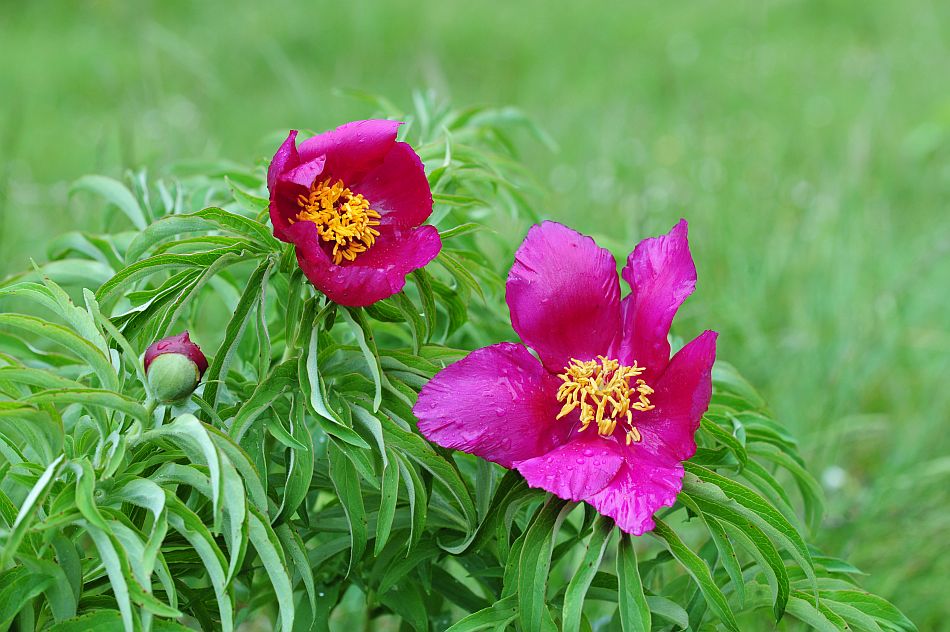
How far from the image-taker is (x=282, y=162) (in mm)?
994

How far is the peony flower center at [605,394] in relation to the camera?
1042 mm

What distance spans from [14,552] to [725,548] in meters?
0.60

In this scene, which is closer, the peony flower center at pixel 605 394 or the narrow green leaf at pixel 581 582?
the narrow green leaf at pixel 581 582

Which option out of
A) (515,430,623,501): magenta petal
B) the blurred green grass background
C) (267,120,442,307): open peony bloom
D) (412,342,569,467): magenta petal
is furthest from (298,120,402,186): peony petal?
the blurred green grass background

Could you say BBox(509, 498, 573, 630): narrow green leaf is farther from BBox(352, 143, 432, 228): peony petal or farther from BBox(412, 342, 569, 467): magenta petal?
BBox(352, 143, 432, 228): peony petal

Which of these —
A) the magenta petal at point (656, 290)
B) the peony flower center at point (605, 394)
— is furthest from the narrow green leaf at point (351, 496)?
the magenta petal at point (656, 290)

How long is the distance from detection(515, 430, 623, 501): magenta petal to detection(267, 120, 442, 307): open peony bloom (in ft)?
0.68

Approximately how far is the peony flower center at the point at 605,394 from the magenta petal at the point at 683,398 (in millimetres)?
14

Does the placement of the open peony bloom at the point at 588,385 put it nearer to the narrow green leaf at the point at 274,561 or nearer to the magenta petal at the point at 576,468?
the magenta petal at the point at 576,468

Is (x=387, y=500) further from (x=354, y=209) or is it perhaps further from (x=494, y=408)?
(x=354, y=209)

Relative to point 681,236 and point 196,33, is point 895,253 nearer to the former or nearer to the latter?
point 681,236

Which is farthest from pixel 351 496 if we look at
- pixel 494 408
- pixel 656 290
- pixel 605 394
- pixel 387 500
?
pixel 656 290

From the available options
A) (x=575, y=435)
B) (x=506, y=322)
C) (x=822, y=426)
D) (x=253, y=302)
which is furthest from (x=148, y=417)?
(x=822, y=426)

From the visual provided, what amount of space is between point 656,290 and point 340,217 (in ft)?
1.06
